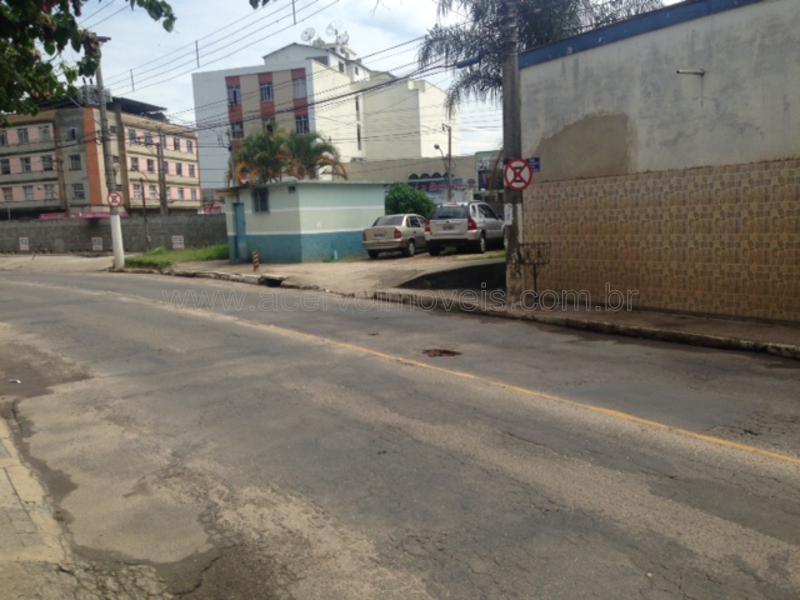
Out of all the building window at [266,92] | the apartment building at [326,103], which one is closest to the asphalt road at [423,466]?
the apartment building at [326,103]

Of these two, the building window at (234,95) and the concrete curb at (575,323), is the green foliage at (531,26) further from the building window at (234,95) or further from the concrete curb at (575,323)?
the building window at (234,95)

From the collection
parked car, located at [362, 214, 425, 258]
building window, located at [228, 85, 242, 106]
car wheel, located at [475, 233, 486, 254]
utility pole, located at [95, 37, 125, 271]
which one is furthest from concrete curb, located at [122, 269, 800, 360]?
building window, located at [228, 85, 242, 106]

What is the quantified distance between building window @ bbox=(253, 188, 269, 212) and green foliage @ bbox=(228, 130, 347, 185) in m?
12.3

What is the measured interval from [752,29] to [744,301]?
4404mm

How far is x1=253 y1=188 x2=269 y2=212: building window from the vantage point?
26.0 meters

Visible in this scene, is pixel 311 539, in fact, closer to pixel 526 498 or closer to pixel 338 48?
pixel 526 498

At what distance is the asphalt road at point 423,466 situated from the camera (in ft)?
12.3

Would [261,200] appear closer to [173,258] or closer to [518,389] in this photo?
[173,258]

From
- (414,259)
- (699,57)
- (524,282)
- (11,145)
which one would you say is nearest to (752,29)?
(699,57)

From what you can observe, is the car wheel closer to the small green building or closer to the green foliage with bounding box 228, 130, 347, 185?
the small green building

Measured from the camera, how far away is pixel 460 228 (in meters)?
23.4

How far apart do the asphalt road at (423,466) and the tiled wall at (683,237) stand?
213 centimetres

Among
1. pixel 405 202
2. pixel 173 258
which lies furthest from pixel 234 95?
pixel 173 258

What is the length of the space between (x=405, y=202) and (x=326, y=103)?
37.7 meters
